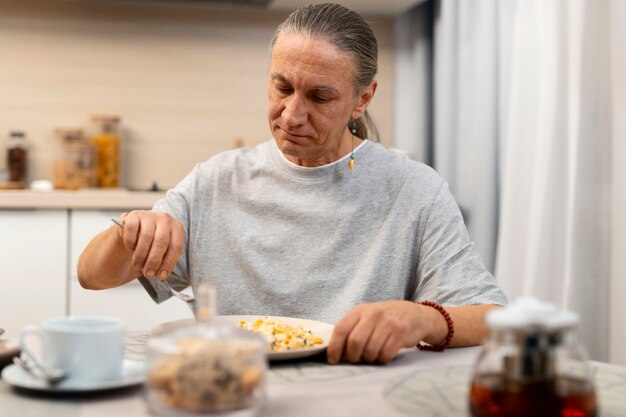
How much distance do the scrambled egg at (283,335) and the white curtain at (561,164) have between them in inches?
47.8

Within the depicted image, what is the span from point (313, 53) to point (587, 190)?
0.95m

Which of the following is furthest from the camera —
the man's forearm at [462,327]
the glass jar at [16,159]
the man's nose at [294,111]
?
the glass jar at [16,159]

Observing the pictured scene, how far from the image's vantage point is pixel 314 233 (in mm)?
1714

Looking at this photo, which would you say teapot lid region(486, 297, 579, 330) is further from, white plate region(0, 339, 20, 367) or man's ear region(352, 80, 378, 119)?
man's ear region(352, 80, 378, 119)

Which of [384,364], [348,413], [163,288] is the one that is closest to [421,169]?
[163,288]

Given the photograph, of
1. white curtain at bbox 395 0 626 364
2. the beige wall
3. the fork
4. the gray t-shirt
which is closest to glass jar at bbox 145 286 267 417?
the fork

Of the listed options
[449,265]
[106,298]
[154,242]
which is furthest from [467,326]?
[106,298]

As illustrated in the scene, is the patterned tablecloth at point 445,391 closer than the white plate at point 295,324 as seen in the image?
Yes

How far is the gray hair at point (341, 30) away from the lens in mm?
1646

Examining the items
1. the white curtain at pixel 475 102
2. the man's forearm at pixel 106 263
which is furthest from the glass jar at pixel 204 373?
the white curtain at pixel 475 102

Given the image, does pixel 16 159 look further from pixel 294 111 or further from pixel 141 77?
pixel 294 111

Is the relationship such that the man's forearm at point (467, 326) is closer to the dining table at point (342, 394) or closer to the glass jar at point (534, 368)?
the dining table at point (342, 394)

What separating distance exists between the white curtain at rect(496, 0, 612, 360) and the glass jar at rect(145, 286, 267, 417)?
1568 mm

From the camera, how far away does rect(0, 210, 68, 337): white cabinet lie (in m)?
2.80
